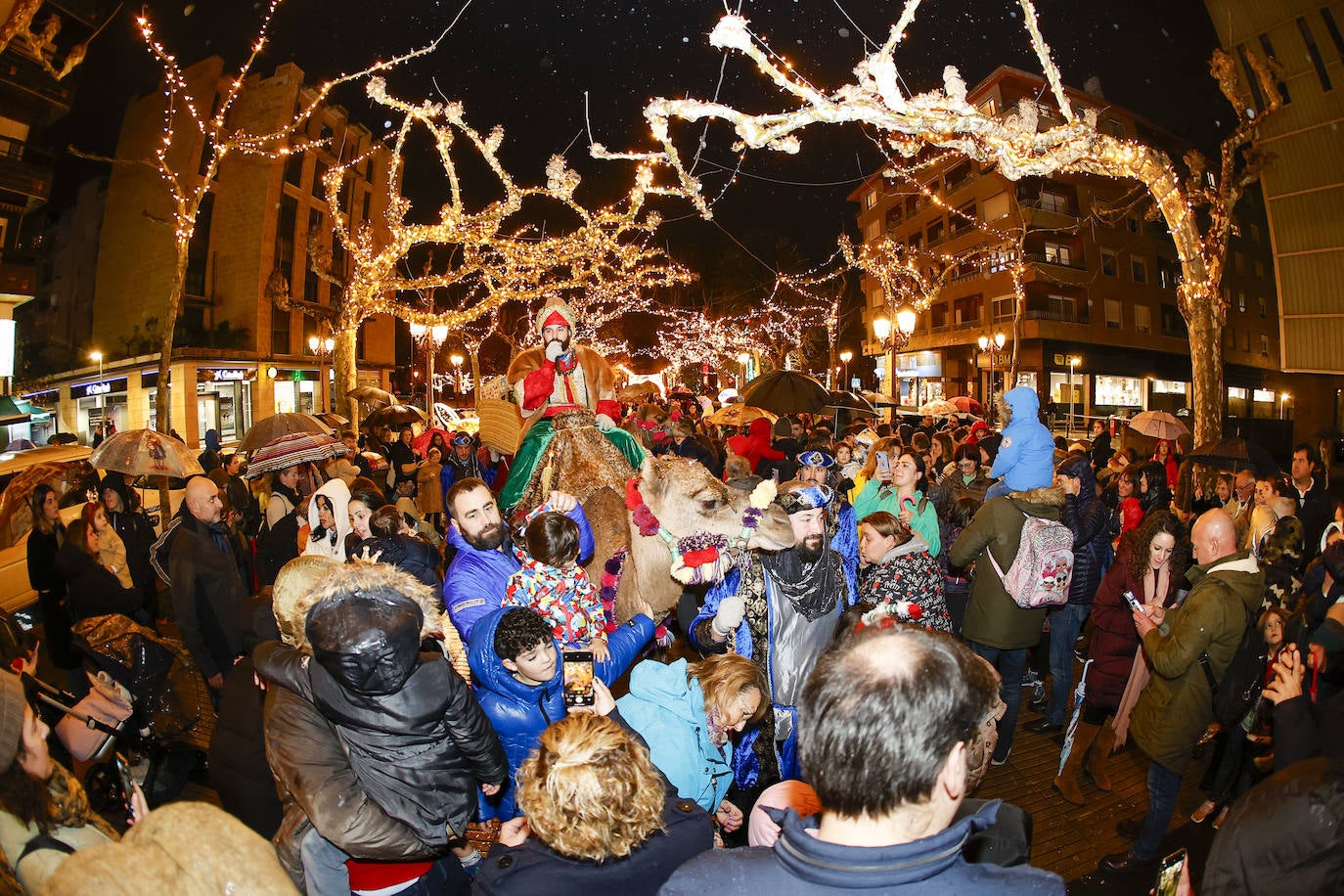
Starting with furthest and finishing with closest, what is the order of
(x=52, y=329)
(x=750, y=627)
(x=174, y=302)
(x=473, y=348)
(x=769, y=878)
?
1. (x=473, y=348)
2. (x=52, y=329)
3. (x=174, y=302)
4. (x=750, y=627)
5. (x=769, y=878)

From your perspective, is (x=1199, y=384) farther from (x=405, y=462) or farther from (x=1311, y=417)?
(x=1311, y=417)

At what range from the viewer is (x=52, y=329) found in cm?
2692

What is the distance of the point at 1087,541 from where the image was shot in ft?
18.0

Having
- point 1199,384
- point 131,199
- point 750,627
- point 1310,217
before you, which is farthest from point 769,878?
point 131,199

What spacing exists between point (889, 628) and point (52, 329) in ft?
116

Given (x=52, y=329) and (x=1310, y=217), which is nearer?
(x=1310, y=217)

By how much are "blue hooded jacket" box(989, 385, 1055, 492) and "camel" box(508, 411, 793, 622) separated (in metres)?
Answer: 1.91

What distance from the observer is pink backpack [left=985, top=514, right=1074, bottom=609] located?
14.5 feet

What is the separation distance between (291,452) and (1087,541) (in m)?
7.33

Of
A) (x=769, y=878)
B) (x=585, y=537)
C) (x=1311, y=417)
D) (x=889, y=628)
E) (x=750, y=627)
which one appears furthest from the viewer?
(x=1311, y=417)

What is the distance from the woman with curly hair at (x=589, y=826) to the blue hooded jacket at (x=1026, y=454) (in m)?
3.55

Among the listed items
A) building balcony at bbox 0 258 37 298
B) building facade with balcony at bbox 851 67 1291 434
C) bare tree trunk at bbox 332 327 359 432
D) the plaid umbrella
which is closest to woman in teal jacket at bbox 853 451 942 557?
the plaid umbrella

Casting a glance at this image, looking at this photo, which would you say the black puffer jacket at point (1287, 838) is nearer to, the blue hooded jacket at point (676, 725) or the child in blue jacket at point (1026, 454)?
the blue hooded jacket at point (676, 725)

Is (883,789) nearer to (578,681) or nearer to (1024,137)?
(578,681)
